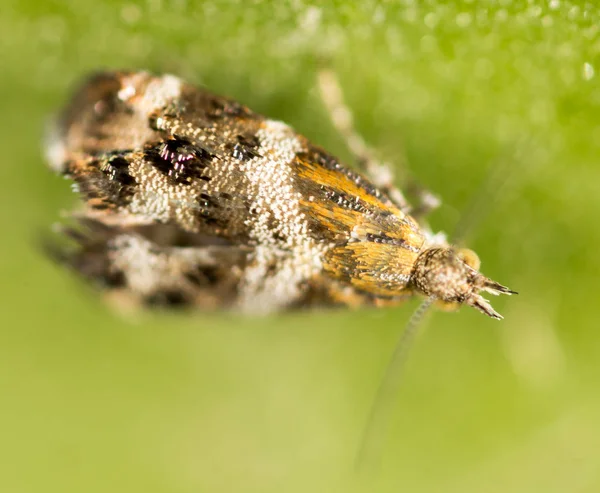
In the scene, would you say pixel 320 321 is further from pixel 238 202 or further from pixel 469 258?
pixel 238 202

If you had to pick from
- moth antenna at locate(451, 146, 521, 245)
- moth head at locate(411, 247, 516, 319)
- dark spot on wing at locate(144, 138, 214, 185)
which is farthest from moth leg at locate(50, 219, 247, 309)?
moth antenna at locate(451, 146, 521, 245)

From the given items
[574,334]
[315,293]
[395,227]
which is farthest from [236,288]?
[574,334]

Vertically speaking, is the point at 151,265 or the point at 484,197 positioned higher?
the point at 484,197

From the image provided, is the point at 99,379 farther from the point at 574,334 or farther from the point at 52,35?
the point at 574,334

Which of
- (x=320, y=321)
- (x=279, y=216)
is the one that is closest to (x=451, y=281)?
(x=279, y=216)

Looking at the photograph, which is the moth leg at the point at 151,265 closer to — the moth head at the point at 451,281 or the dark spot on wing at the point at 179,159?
the dark spot on wing at the point at 179,159

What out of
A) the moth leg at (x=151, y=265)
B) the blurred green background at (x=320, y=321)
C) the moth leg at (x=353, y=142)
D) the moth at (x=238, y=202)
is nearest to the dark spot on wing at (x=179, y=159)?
the moth at (x=238, y=202)

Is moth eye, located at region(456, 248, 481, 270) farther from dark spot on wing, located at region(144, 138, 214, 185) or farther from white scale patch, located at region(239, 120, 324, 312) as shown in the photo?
dark spot on wing, located at region(144, 138, 214, 185)
